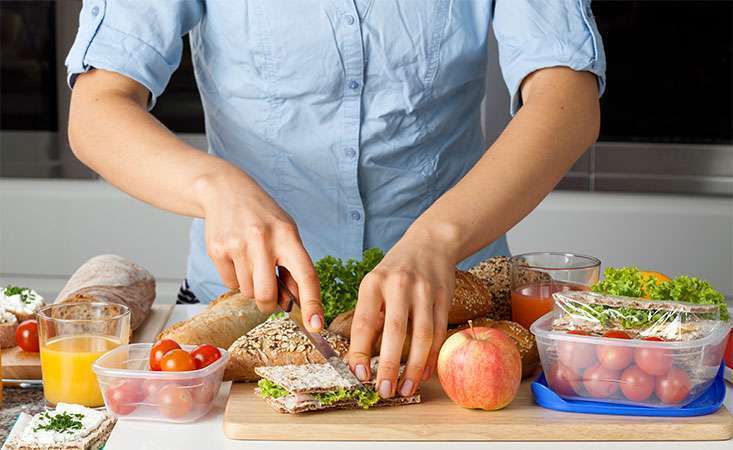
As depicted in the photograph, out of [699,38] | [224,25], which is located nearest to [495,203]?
[224,25]

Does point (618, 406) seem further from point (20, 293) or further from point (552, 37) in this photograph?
point (20, 293)

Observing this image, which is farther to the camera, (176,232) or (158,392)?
(176,232)

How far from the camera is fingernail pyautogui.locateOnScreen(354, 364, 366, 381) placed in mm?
1247

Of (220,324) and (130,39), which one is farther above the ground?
(130,39)

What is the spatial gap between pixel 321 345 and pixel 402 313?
0.13 metres

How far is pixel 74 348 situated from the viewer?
54.7 inches

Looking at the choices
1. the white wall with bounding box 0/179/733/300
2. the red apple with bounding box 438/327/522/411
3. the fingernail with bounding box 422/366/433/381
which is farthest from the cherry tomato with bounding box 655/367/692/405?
the white wall with bounding box 0/179/733/300

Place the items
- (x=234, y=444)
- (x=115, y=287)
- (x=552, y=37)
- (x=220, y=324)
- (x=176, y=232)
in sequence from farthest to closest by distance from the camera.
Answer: (x=176, y=232)
(x=115, y=287)
(x=552, y=37)
(x=220, y=324)
(x=234, y=444)

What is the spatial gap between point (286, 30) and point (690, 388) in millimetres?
855

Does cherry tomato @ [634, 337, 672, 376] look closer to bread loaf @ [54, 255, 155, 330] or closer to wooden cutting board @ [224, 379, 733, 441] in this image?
wooden cutting board @ [224, 379, 733, 441]

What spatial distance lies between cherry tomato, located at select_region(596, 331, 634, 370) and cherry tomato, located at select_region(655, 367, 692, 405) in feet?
0.15

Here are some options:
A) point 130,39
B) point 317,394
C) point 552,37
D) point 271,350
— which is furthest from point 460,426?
point 130,39

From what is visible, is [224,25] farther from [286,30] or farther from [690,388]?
[690,388]

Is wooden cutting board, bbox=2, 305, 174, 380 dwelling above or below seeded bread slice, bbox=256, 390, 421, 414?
below
